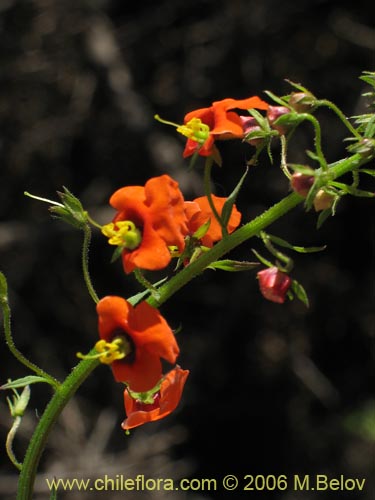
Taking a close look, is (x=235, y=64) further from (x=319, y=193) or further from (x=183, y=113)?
(x=319, y=193)

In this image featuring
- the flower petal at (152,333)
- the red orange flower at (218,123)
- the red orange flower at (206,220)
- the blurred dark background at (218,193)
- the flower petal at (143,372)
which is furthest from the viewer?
the blurred dark background at (218,193)

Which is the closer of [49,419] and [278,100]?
[278,100]

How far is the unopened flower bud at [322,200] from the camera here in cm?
303

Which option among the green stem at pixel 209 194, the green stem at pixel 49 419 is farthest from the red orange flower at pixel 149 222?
the green stem at pixel 49 419

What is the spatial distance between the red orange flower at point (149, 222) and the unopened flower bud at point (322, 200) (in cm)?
49

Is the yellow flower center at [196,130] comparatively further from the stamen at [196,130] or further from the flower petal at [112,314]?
the flower petal at [112,314]

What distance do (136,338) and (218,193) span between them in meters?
6.05

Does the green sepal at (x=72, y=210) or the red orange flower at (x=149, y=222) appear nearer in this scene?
the red orange flower at (x=149, y=222)

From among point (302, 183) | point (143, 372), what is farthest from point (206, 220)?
point (143, 372)

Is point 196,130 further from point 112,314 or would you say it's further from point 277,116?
point 112,314

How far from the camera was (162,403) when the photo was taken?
314 cm

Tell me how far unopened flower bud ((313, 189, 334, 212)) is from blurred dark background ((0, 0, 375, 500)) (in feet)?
18.8

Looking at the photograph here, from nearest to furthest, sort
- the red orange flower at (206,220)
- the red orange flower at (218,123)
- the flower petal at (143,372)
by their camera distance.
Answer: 1. the flower petal at (143,372)
2. the red orange flower at (218,123)
3. the red orange flower at (206,220)

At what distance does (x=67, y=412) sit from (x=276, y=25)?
15.8 feet
